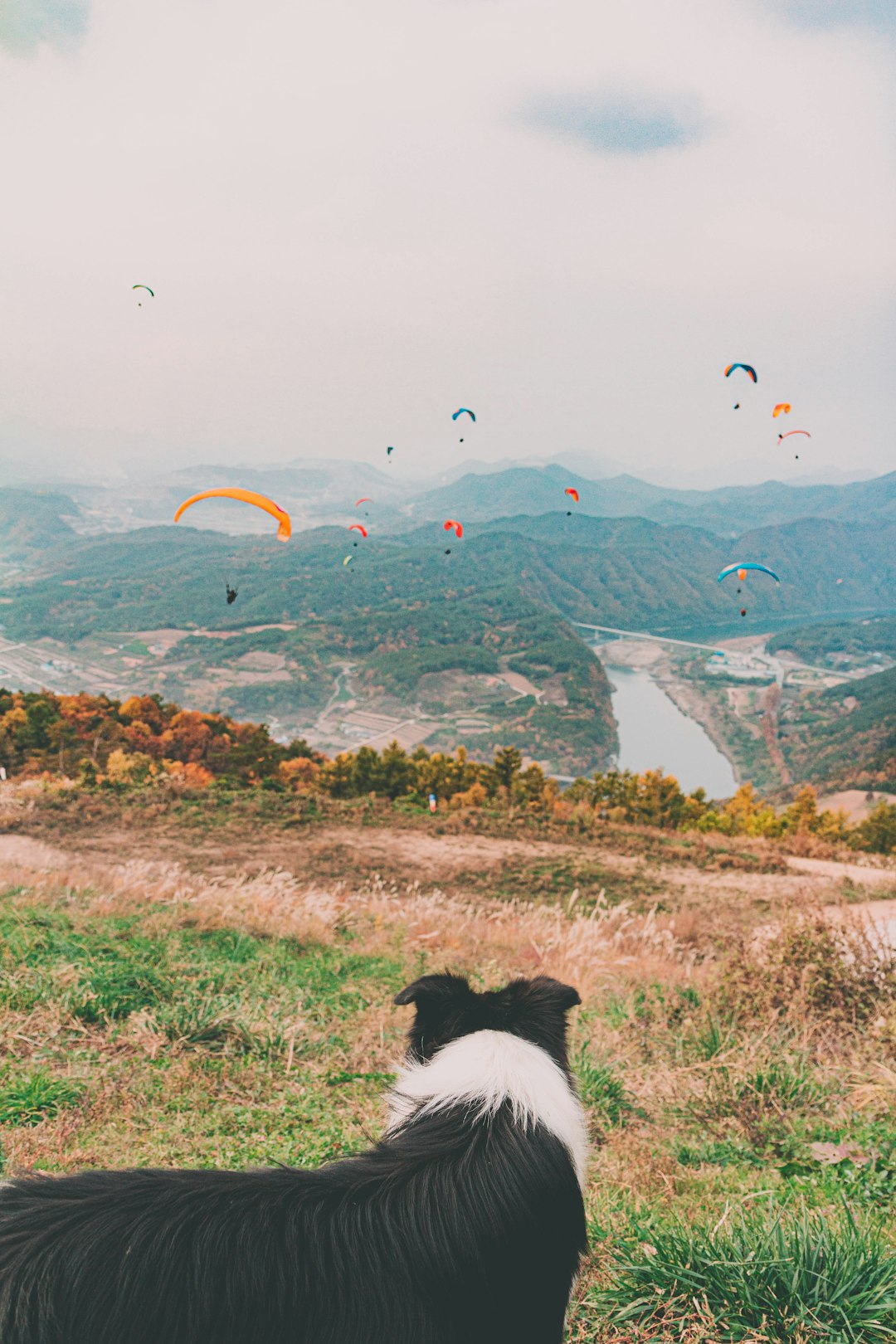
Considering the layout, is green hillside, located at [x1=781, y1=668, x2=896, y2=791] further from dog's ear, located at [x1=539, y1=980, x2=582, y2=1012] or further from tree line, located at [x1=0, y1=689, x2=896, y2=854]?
dog's ear, located at [x1=539, y1=980, x2=582, y2=1012]

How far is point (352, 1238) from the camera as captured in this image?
1.62m

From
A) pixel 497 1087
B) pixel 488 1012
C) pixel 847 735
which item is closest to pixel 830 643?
pixel 847 735

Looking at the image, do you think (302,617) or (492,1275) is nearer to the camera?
(492,1275)

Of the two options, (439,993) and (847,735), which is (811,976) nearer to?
(439,993)

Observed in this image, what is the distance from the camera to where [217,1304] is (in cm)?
150

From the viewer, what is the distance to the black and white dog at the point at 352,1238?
1.48m

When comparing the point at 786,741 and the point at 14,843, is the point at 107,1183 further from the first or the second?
the point at 786,741

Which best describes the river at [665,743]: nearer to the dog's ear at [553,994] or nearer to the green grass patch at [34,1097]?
the green grass patch at [34,1097]

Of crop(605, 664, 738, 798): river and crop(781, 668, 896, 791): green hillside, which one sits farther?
crop(605, 664, 738, 798): river

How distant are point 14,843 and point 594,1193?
12958 mm

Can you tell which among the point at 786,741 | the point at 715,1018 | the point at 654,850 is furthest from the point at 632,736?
the point at 715,1018

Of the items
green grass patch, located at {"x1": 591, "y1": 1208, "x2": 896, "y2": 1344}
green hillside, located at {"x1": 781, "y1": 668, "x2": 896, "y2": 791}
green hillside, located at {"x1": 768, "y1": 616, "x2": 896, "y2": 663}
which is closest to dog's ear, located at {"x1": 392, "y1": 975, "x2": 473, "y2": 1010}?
green grass patch, located at {"x1": 591, "y1": 1208, "x2": 896, "y2": 1344}

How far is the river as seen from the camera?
106m

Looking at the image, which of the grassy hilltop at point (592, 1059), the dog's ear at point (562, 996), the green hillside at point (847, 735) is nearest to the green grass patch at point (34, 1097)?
the grassy hilltop at point (592, 1059)
